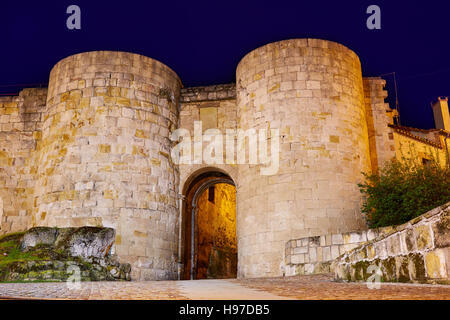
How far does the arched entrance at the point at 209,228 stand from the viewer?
1419 cm

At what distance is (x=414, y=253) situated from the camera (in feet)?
12.8

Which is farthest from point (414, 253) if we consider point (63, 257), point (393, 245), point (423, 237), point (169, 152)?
point (169, 152)

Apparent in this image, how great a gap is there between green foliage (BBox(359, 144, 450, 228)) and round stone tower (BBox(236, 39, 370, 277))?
3.47 feet

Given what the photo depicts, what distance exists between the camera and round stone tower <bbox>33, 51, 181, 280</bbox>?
37.7ft

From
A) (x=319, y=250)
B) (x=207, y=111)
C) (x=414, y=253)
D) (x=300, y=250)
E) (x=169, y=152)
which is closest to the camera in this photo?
(x=414, y=253)

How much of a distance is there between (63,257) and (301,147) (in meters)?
6.32

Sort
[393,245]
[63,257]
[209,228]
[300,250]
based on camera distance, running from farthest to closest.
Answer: [209,228], [63,257], [300,250], [393,245]

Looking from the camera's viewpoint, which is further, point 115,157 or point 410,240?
point 115,157

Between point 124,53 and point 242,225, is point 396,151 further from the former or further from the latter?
point 124,53

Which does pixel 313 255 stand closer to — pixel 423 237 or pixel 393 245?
pixel 393 245

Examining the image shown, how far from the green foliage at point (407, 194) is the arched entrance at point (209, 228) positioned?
17.9ft

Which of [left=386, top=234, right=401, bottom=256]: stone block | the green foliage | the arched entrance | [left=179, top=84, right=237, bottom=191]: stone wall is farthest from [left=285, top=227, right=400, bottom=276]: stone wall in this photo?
the arched entrance

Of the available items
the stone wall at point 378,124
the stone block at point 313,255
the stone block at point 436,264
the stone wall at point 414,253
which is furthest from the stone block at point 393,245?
the stone wall at point 378,124

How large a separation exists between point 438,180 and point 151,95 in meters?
7.95
